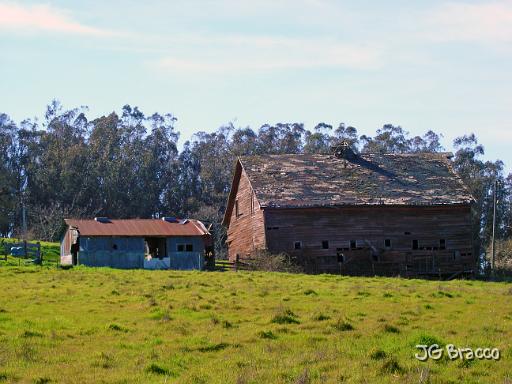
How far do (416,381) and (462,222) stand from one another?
37261 millimetres

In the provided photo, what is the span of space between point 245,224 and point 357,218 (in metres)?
7.17

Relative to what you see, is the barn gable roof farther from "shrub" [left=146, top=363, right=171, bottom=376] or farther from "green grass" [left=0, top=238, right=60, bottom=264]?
"shrub" [left=146, top=363, right=171, bottom=376]

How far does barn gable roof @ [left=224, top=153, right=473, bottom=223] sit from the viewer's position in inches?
1891

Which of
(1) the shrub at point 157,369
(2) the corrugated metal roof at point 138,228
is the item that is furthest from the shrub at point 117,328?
(2) the corrugated metal roof at point 138,228

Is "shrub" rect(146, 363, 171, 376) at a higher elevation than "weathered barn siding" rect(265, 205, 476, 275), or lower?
lower

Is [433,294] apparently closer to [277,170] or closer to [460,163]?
[277,170]

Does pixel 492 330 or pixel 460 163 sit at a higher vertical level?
pixel 460 163

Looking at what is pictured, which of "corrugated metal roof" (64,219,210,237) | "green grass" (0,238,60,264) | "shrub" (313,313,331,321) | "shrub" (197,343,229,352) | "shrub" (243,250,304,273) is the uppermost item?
"corrugated metal roof" (64,219,210,237)

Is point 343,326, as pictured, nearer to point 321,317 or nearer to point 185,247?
point 321,317

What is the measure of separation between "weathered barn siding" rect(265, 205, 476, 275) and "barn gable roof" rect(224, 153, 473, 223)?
1.87 feet

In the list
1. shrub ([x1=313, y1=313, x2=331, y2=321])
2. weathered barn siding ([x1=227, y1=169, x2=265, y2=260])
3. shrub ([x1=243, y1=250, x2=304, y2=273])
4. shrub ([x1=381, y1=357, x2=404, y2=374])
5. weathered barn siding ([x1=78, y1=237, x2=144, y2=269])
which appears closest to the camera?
shrub ([x1=381, y1=357, x2=404, y2=374])

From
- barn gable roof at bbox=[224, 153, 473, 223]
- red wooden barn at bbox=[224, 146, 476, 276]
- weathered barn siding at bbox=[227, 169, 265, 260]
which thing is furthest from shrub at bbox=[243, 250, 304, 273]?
barn gable roof at bbox=[224, 153, 473, 223]

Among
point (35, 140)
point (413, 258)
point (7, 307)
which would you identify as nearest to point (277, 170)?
point (413, 258)

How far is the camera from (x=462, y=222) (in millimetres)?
49750
